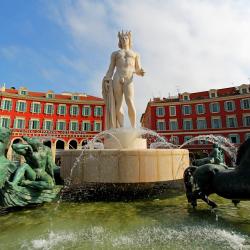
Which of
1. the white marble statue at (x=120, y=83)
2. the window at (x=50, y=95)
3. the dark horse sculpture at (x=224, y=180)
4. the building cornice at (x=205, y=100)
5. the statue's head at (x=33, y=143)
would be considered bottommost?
the dark horse sculpture at (x=224, y=180)

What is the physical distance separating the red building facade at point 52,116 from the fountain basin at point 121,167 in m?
33.6

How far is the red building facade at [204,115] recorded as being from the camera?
38688 millimetres

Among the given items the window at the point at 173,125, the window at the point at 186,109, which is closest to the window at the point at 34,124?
the window at the point at 173,125

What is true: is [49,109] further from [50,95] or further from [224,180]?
[224,180]

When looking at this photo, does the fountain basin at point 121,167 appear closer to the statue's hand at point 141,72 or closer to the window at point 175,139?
the statue's hand at point 141,72

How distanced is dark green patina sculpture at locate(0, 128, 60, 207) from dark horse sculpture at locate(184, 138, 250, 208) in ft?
11.9

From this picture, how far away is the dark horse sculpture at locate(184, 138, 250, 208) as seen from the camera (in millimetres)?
4078

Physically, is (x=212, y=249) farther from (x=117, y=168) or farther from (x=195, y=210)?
(x=117, y=168)

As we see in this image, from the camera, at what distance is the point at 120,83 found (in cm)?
955

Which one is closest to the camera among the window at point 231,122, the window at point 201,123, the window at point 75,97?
the window at point 231,122

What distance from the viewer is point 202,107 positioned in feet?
135

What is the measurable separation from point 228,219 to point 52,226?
3543 mm

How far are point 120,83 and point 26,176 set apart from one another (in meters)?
5.90

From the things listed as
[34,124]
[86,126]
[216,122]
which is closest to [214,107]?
[216,122]
